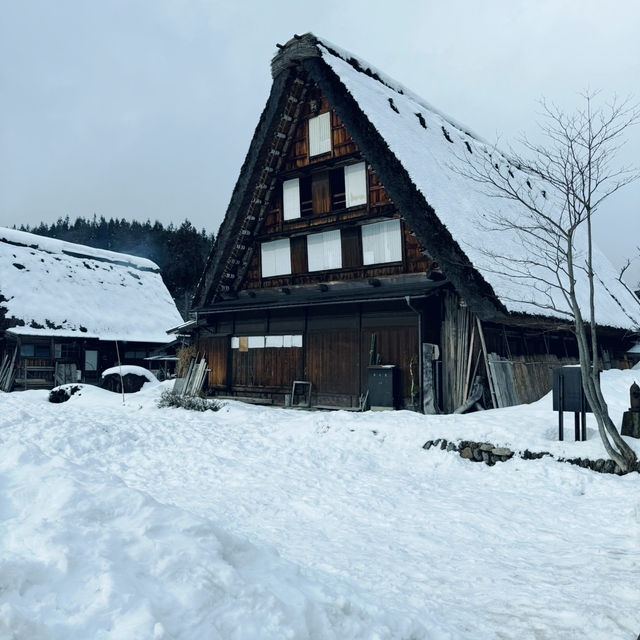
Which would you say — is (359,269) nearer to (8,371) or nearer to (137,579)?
(137,579)

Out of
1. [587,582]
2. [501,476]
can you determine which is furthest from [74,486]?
[501,476]

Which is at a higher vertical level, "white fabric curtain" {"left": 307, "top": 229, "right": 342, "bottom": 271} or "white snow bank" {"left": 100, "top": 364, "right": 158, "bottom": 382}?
"white fabric curtain" {"left": 307, "top": 229, "right": 342, "bottom": 271}

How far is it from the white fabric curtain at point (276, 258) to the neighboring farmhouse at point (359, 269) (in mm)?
46

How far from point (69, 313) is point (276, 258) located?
15.5m

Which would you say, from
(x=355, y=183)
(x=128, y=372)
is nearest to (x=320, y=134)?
(x=355, y=183)

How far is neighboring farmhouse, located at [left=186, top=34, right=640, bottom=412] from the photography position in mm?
12898

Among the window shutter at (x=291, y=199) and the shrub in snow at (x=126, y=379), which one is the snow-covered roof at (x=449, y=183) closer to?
the window shutter at (x=291, y=199)

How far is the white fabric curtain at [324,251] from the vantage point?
15.6 m

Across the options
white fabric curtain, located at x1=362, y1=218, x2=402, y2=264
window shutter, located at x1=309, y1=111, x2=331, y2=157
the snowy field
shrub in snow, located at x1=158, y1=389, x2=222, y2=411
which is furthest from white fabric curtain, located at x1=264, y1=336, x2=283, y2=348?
the snowy field

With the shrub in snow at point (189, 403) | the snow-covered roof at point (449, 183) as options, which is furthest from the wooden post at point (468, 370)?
the shrub in snow at point (189, 403)

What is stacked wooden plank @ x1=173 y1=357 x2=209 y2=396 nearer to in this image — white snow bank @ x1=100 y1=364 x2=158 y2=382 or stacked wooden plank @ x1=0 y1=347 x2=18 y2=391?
white snow bank @ x1=100 y1=364 x2=158 y2=382

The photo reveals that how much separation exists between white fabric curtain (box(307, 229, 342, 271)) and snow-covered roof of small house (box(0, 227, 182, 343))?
597 inches

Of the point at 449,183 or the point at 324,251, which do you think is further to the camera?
the point at 324,251

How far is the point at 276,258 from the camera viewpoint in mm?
16969
